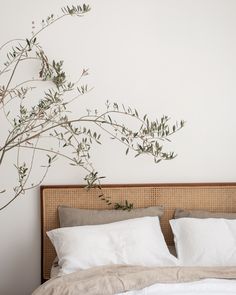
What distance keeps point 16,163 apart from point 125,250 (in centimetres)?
105

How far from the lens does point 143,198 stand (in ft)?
10.2

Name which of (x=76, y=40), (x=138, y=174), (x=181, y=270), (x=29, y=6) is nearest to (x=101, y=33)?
(x=76, y=40)

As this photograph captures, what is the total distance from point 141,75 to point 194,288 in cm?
159

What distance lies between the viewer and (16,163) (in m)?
3.06

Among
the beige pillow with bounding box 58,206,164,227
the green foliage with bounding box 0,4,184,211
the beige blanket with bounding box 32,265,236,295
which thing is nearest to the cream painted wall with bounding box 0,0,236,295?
the green foliage with bounding box 0,4,184,211

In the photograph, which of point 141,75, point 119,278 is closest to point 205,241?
point 119,278

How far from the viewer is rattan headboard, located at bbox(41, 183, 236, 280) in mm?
3051

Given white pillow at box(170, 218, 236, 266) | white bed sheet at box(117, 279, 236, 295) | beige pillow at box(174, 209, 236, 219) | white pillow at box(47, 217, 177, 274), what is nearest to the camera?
white bed sheet at box(117, 279, 236, 295)

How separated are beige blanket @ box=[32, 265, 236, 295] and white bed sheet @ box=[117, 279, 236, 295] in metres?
0.04

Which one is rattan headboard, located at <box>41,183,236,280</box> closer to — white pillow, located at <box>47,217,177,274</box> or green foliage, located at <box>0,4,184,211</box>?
green foliage, located at <box>0,4,184,211</box>

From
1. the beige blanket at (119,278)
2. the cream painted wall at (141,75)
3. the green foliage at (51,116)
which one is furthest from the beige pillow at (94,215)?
the beige blanket at (119,278)

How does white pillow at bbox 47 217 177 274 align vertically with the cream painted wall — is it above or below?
below

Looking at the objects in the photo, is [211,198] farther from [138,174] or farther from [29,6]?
[29,6]

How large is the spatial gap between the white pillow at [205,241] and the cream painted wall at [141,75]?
424 millimetres
